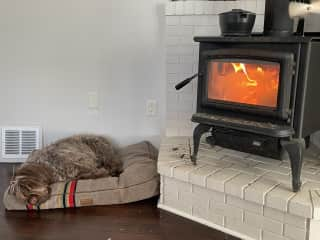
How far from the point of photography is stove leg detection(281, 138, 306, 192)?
165cm

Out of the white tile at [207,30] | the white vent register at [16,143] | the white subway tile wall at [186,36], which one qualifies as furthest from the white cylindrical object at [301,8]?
the white vent register at [16,143]

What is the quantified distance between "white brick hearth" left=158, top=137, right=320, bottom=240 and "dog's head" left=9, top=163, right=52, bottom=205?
2.11 feet

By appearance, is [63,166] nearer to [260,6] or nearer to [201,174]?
[201,174]

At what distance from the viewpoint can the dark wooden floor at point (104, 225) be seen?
1.80m

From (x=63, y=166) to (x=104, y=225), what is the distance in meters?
0.51

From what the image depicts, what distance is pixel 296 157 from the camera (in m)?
1.66

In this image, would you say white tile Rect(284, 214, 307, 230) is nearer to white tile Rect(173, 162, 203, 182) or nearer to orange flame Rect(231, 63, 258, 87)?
white tile Rect(173, 162, 203, 182)

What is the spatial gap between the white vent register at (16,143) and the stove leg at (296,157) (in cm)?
186

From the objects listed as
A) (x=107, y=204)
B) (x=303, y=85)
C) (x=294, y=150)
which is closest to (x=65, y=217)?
(x=107, y=204)

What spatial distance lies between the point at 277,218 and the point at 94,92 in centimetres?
159

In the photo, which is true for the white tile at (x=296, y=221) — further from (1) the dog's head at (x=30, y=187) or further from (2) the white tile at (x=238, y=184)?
(1) the dog's head at (x=30, y=187)

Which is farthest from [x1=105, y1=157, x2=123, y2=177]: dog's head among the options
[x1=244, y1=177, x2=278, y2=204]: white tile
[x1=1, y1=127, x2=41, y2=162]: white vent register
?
[x1=244, y1=177, x2=278, y2=204]: white tile

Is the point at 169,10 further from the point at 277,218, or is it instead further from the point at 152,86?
the point at 277,218

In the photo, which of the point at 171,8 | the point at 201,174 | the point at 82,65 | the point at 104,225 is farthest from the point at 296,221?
the point at 82,65
